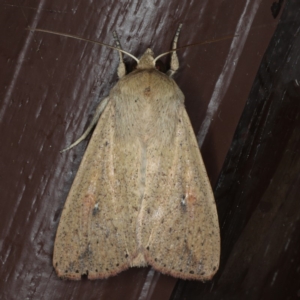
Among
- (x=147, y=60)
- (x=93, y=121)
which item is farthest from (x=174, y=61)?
(x=93, y=121)

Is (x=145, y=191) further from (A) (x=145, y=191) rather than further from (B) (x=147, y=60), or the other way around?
(B) (x=147, y=60)

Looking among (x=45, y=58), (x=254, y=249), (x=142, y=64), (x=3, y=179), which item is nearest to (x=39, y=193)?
(x=3, y=179)

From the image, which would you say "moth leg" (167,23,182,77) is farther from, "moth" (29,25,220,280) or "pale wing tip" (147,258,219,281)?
"pale wing tip" (147,258,219,281)

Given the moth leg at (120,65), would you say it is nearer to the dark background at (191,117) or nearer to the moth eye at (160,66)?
the dark background at (191,117)

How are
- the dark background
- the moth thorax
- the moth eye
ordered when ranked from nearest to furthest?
the dark background
the moth thorax
the moth eye

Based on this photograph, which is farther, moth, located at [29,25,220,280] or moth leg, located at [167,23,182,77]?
moth, located at [29,25,220,280]

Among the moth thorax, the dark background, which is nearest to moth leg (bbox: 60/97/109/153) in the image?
the dark background

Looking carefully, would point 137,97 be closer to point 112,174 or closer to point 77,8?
point 112,174
